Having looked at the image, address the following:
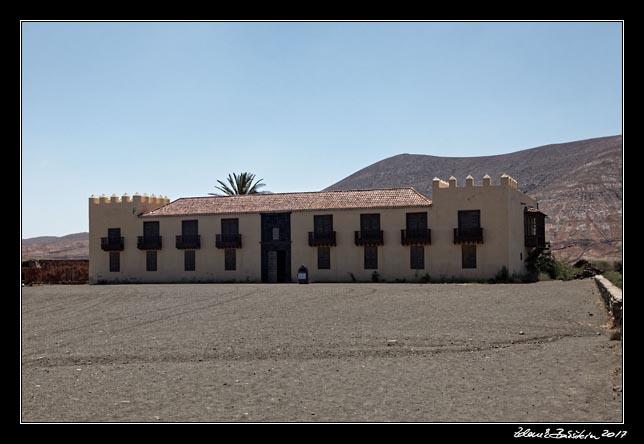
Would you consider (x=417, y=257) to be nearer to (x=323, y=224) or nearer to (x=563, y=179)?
(x=323, y=224)

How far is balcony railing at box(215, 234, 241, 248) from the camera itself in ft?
135

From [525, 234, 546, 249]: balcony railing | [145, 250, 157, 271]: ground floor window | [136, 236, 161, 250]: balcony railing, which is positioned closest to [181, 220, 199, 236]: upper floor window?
[136, 236, 161, 250]: balcony railing

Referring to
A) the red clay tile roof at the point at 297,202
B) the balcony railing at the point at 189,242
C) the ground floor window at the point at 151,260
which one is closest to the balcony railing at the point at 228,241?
the balcony railing at the point at 189,242

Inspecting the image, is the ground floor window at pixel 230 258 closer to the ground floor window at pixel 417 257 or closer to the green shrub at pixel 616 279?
the ground floor window at pixel 417 257

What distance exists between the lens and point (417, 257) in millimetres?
37750

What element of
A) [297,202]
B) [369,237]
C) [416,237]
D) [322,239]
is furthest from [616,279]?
[297,202]

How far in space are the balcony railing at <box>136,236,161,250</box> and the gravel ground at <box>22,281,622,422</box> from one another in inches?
825

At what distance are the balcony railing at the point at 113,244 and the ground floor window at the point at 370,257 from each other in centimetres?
1524

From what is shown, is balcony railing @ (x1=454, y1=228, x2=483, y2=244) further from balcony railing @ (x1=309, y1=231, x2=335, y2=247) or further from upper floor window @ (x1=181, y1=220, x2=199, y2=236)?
upper floor window @ (x1=181, y1=220, x2=199, y2=236)

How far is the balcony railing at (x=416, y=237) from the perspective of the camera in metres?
37.2

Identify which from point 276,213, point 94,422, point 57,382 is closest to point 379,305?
point 57,382

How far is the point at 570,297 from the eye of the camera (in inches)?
932

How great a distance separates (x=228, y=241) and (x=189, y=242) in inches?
98.2

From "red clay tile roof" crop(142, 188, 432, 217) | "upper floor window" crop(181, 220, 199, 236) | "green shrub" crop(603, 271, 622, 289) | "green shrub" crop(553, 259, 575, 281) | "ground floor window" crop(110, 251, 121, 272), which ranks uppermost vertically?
"red clay tile roof" crop(142, 188, 432, 217)
